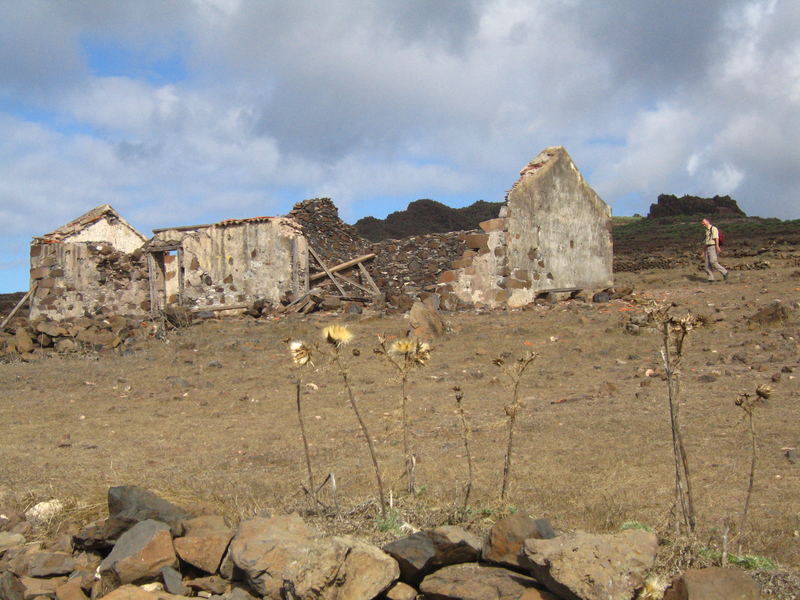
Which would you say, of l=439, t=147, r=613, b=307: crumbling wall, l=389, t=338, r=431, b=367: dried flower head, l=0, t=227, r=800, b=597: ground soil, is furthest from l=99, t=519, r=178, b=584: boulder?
l=439, t=147, r=613, b=307: crumbling wall

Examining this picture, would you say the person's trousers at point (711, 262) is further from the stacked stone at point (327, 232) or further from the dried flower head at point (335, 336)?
the dried flower head at point (335, 336)

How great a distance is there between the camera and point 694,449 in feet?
19.9

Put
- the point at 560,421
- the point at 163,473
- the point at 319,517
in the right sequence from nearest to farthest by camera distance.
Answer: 1. the point at 319,517
2. the point at 163,473
3. the point at 560,421

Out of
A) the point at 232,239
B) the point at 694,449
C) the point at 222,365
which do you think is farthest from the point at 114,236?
the point at 694,449

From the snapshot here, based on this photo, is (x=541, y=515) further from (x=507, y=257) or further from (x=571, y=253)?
(x=571, y=253)

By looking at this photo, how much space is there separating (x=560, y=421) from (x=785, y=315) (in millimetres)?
5650

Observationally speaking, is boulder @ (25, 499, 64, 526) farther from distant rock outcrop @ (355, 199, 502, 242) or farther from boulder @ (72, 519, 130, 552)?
distant rock outcrop @ (355, 199, 502, 242)

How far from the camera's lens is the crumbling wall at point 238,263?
17.2m

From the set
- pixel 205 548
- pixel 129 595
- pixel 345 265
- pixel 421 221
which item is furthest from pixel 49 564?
pixel 421 221

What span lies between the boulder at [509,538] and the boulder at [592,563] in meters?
0.12

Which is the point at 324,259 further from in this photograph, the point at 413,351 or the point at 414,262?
the point at 413,351

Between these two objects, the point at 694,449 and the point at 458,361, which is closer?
the point at 694,449

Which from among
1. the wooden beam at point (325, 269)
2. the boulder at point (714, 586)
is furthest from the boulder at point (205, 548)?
the wooden beam at point (325, 269)

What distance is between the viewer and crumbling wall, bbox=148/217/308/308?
679 inches
